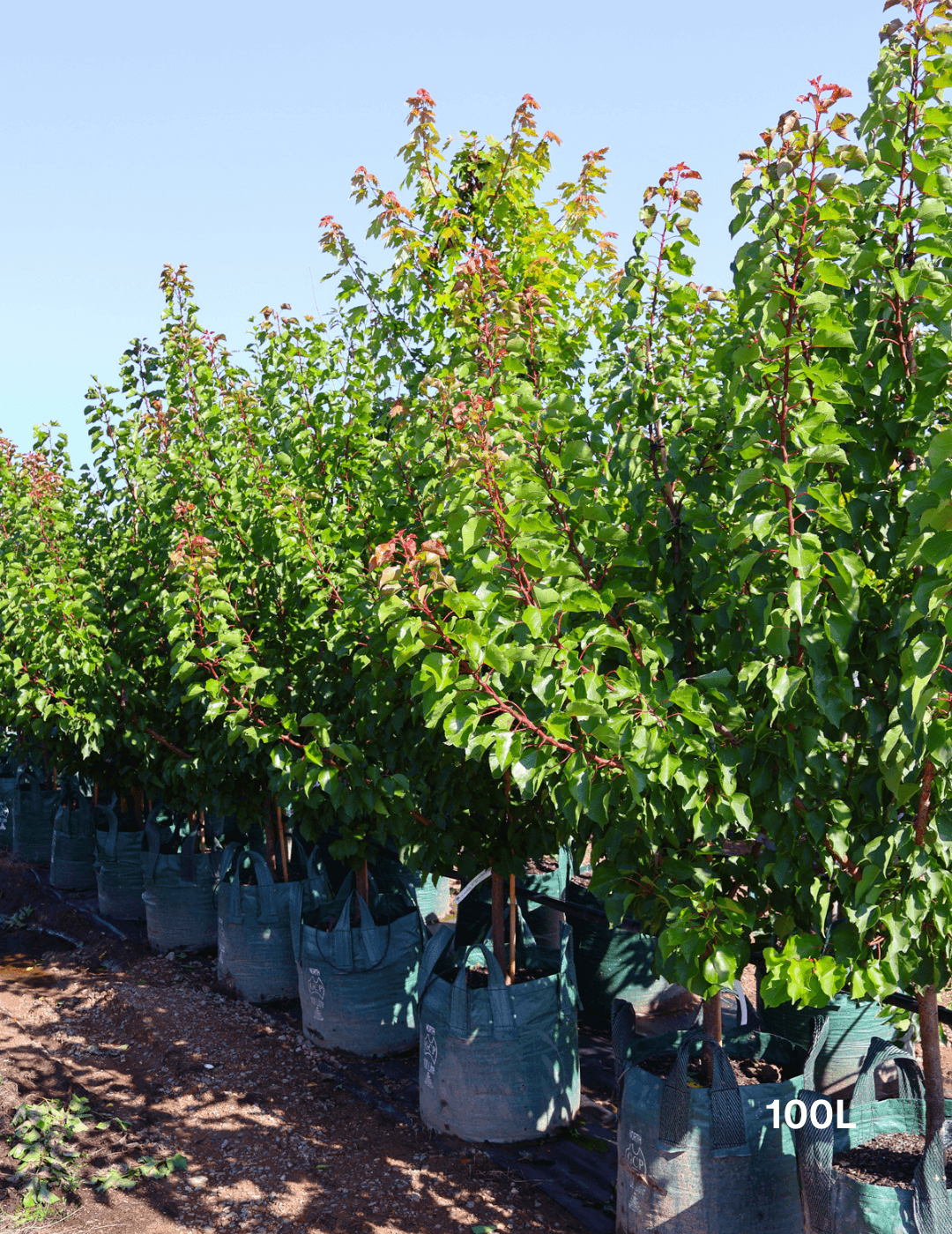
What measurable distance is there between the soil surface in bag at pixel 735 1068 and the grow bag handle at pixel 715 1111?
363mm

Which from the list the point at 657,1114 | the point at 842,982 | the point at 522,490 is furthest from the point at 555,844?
the point at 522,490

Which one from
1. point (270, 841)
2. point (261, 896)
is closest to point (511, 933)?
point (261, 896)

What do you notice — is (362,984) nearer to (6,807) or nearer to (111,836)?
(111,836)

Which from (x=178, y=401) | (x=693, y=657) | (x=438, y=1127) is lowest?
(x=438, y=1127)

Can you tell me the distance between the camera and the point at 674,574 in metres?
3.14

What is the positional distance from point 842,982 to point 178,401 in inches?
197

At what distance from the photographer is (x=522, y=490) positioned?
2.78m

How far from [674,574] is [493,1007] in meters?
2.24

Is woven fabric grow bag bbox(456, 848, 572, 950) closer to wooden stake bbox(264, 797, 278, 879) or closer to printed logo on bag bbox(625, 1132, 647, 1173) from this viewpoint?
printed logo on bag bbox(625, 1132, 647, 1173)

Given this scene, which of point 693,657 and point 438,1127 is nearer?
point 693,657

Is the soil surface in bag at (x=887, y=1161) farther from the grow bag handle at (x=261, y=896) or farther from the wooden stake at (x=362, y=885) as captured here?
the grow bag handle at (x=261, y=896)

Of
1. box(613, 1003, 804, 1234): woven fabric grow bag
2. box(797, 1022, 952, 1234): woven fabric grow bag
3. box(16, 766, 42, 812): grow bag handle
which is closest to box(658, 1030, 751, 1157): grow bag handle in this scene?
box(613, 1003, 804, 1234): woven fabric grow bag

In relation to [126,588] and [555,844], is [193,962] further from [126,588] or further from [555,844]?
[555,844]

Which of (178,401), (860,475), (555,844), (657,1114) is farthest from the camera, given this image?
(178,401)
